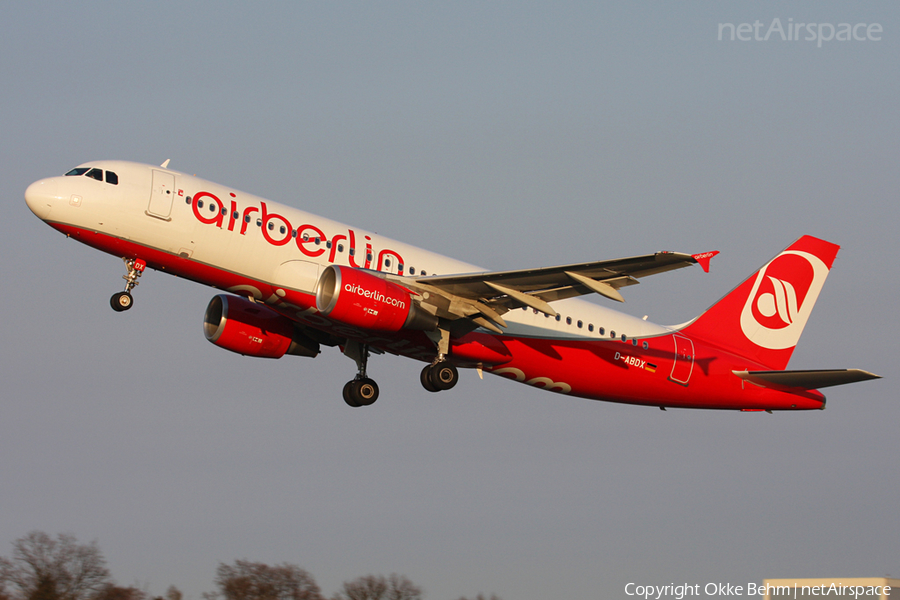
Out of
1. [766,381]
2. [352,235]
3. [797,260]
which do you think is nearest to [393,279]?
[352,235]

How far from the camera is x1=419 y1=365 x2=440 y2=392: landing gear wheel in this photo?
32156 mm

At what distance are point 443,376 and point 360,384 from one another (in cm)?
470

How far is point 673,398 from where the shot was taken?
3594 cm

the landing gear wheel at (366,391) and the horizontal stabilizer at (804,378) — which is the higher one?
the horizontal stabilizer at (804,378)

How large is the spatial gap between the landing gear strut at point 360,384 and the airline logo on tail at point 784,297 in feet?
46.1

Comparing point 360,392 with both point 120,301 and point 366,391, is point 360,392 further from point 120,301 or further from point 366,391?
point 120,301

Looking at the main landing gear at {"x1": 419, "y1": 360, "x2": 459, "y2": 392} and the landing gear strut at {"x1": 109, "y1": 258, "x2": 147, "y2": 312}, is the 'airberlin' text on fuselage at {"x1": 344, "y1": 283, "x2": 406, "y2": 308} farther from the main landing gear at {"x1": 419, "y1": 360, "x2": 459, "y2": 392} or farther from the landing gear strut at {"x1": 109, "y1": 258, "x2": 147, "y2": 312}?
the landing gear strut at {"x1": 109, "y1": 258, "x2": 147, "y2": 312}

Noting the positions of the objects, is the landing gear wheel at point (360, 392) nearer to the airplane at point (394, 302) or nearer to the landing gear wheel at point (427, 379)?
the airplane at point (394, 302)

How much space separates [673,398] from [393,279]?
11.5 metres

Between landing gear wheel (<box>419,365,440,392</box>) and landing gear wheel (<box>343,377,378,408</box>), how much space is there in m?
3.89

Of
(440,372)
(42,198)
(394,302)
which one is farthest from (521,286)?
(42,198)

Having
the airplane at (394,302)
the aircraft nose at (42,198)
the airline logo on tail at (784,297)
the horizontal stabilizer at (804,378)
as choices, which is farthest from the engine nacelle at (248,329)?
the airline logo on tail at (784,297)

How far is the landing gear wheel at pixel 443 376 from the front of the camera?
105ft

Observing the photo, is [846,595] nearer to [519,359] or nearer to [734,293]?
[734,293]
